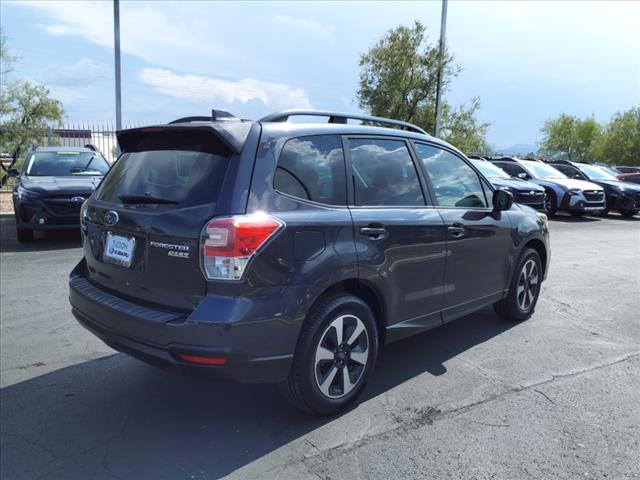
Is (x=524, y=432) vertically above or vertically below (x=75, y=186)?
below

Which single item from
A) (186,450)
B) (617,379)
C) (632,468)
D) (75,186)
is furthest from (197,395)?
(75,186)

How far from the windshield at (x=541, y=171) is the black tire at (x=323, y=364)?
14.5 m

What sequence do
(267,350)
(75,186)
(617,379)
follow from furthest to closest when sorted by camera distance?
(75,186) < (617,379) < (267,350)

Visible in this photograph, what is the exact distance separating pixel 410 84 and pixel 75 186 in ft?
46.2

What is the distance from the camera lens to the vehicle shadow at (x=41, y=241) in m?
8.51

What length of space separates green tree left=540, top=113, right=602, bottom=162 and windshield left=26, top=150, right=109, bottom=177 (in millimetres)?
52863

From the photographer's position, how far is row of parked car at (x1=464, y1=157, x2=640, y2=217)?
14.3m

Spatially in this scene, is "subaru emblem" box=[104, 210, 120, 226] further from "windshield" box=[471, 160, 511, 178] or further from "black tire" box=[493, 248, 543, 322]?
"windshield" box=[471, 160, 511, 178]

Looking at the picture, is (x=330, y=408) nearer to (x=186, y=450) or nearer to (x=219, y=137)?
(x=186, y=450)

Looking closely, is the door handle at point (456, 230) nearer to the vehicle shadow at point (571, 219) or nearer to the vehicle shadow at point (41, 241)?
the vehicle shadow at point (41, 241)

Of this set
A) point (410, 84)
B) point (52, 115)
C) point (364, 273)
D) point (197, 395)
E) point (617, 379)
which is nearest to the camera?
point (364, 273)

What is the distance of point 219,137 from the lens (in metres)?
2.93

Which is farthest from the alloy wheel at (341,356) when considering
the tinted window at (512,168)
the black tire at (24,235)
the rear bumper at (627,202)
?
the rear bumper at (627,202)

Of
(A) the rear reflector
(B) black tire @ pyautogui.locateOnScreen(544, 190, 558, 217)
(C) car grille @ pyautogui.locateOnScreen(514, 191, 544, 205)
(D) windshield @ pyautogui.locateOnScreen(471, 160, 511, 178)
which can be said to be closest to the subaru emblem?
(A) the rear reflector
